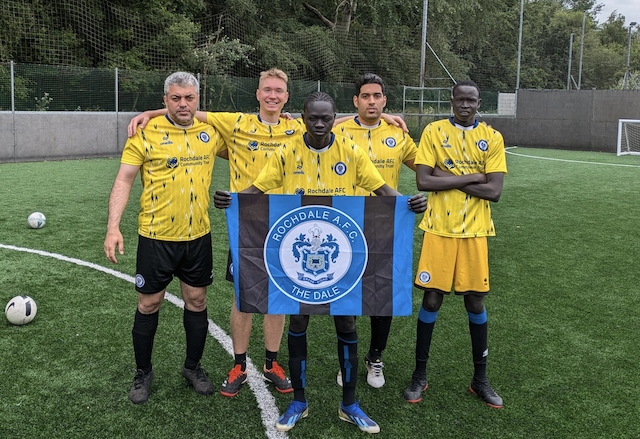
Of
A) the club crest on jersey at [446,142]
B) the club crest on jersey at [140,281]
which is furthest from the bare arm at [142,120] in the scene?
the club crest on jersey at [446,142]

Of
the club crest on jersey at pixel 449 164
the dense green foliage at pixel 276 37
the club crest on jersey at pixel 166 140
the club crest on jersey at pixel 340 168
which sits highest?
the dense green foliage at pixel 276 37

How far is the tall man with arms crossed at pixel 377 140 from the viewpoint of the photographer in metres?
3.94

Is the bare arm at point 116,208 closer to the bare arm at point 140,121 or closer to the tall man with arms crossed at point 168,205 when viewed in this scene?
the tall man with arms crossed at point 168,205

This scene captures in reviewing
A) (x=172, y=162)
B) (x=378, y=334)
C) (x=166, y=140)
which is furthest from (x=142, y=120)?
(x=378, y=334)

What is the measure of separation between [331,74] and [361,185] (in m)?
28.3

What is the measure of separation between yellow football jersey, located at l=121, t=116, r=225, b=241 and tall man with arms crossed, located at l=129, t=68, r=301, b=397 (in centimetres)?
23

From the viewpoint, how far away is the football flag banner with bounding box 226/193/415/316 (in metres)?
3.27

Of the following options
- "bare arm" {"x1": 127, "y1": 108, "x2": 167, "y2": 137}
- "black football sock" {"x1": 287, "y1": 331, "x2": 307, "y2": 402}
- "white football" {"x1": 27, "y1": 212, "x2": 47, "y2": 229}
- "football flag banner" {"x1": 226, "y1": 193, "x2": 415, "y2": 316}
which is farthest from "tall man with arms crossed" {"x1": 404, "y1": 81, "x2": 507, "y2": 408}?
"white football" {"x1": 27, "y1": 212, "x2": 47, "y2": 229}

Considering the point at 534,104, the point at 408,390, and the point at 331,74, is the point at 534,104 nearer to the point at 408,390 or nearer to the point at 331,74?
the point at 331,74

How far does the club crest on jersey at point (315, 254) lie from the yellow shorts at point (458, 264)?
0.59 m

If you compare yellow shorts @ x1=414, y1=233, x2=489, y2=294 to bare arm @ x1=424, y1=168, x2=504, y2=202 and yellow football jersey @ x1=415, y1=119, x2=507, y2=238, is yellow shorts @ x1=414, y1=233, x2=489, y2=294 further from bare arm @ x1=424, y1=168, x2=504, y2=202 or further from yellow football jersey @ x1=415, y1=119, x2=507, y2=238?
bare arm @ x1=424, y1=168, x2=504, y2=202

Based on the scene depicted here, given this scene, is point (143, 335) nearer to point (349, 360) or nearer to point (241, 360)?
point (241, 360)

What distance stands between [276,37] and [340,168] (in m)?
28.0

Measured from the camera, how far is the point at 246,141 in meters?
3.86
